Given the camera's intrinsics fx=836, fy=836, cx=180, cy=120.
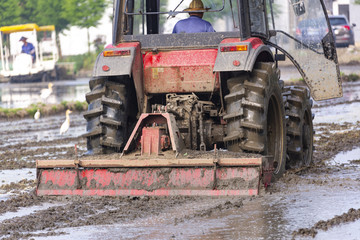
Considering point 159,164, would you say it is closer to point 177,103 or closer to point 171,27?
point 177,103

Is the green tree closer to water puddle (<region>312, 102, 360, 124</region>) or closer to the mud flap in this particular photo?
water puddle (<region>312, 102, 360, 124</region>)

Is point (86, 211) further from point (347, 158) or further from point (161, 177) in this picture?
point (347, 158)

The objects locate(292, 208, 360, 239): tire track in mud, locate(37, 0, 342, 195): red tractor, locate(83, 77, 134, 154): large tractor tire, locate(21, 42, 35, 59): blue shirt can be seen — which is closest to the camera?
locate(292, 208, 360, 239): tire track in mud

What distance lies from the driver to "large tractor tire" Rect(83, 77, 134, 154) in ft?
3.10

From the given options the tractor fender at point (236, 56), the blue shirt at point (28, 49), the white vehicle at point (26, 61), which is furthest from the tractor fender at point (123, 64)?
the blue shirt at point (28, 49)

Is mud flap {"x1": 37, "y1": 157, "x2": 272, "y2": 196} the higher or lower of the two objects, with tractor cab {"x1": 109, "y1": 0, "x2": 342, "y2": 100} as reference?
lower

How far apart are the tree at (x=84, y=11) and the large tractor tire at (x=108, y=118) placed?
34537 millimetres

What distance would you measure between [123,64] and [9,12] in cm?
3601

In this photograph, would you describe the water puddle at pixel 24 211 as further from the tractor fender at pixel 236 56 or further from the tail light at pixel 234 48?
the tail light at pixel 234 48

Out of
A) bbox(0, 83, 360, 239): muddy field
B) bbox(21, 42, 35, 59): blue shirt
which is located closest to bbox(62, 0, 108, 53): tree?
bbox(21, 42, 35, 59): blue shirt

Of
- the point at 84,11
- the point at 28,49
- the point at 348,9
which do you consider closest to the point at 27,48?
the point at 28,49

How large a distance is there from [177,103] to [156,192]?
1294 mm

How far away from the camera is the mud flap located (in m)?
7.98

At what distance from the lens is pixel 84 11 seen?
4350 centimetres
